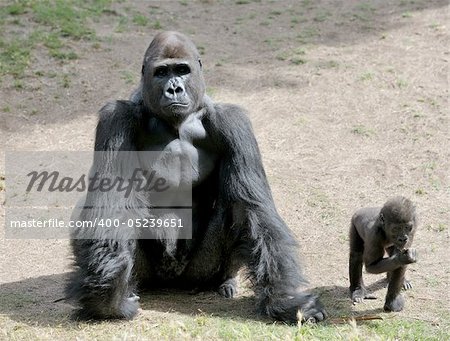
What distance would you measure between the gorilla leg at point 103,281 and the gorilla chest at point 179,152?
0.62 metres

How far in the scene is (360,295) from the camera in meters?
5.61

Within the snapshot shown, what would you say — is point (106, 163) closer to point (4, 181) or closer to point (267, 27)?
point (4, 181)

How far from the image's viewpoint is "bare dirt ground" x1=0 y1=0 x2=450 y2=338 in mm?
6137

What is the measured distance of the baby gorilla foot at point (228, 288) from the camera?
227 inches

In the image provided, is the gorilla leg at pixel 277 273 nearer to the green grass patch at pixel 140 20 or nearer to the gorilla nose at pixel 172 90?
the gorilla nose at pixel 172 90

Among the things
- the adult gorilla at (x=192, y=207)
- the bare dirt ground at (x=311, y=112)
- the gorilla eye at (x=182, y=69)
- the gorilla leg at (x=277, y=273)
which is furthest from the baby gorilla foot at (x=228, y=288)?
the gorilla eye at (x=182, y=69)

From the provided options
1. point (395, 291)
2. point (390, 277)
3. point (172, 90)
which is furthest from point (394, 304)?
point (172, 90)

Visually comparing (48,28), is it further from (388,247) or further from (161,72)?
(388,247)

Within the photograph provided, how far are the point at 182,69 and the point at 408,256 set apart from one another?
6.72 ft

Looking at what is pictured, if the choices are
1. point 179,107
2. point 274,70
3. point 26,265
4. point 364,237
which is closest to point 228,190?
point 179,107

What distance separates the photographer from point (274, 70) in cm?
1048

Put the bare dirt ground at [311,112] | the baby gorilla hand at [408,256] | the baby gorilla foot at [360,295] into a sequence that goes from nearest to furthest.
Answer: the baby gorilla hand at [408,256], the baby gorilla foot at [360,295], the bare dirt ground at [311,112]

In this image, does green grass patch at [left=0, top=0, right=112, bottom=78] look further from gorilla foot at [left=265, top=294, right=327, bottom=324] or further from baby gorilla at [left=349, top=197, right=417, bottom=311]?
gorilla foot at [left=265, top=294, right=327, bottom=324]

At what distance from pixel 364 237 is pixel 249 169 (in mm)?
1024
